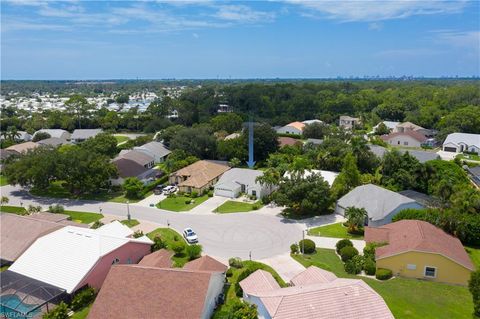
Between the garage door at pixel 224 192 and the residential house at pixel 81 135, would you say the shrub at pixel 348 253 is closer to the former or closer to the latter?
the garage door at pixel 224 192

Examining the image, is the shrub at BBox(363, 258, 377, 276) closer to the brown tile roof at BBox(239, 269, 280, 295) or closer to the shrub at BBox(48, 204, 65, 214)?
the brown tile roof at BBox(239, 269, 280, 295)

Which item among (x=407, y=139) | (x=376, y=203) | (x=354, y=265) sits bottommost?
(x=354, y=265)

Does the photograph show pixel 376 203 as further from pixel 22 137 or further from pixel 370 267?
pixel 22 137

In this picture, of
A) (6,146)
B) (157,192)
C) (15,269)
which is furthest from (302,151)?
(6,146)

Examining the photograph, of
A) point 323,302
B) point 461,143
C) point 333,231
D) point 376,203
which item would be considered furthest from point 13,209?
point 461,143

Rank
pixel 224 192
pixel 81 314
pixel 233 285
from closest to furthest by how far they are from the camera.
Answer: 1. pixel 81 314
2. pixel 233 285
3. pixel 224 192

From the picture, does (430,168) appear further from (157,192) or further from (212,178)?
(157,192)

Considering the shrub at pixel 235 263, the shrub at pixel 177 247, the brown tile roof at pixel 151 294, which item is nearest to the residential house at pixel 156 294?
the brown tile roof at pixel 151 294

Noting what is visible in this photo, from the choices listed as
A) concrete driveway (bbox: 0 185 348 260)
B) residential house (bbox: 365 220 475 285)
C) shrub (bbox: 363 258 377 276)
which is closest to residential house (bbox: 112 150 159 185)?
concrete driveway (bbox: 0 185 348 260)
